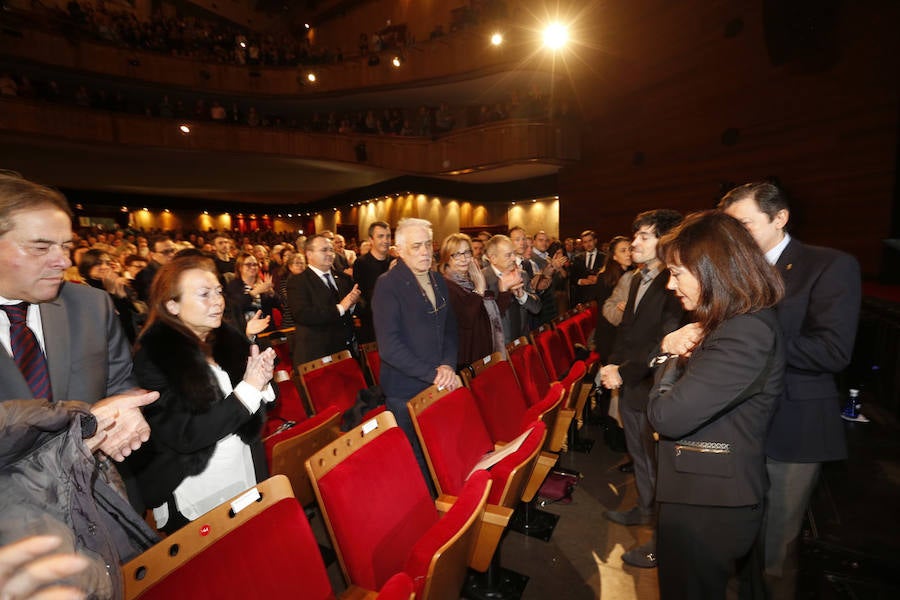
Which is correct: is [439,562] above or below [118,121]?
below

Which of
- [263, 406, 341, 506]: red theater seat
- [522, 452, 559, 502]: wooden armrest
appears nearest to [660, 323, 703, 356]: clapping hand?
[522, 452, 559, 502]: wooden armrest

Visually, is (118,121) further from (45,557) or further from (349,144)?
(45,557)

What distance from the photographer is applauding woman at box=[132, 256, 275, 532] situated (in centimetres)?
142

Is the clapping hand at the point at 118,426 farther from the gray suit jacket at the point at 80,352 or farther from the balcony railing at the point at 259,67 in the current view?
the balcony railing at the point at 259,67

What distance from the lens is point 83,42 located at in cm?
1027

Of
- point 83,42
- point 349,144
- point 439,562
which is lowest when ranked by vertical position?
point 439,562

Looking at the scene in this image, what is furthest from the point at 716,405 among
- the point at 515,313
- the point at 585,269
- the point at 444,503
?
the point at 585,269

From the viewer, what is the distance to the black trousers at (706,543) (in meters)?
1.26

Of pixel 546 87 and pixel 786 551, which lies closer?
pixel 786 551

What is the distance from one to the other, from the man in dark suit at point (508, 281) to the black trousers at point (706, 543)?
1817 millimetres

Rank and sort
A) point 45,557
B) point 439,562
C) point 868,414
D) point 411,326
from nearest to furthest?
point 45,557
point 439,562
point 411,326
point 868,414

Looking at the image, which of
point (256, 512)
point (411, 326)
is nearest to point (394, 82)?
point (411, 326)

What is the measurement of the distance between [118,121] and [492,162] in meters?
9.14

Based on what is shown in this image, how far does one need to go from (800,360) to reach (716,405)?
659 mm
